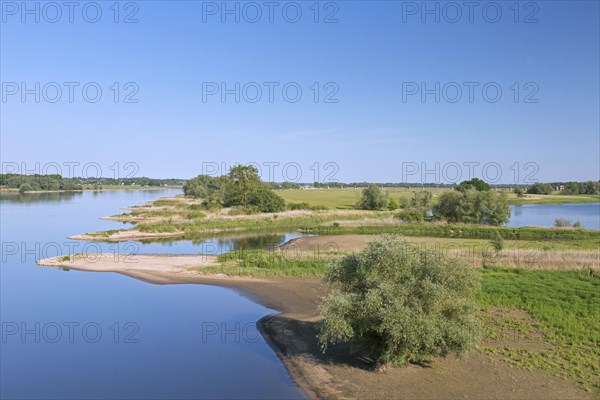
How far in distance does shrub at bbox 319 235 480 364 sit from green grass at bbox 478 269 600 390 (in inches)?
120

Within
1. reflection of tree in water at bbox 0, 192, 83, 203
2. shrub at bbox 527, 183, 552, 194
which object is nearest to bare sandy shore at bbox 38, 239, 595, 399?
reflection of tree in water at bbox 0, 192, 83, 203

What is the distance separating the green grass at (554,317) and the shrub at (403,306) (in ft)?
10.00

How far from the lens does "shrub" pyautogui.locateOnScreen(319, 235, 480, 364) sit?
14469mm

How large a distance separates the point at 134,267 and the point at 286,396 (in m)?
25.8

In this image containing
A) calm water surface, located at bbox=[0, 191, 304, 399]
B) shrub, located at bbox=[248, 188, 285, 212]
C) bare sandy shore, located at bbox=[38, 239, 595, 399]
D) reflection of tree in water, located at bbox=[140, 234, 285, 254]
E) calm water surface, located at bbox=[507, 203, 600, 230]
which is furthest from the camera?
shrub, located at bbox=[248, 188, 285, 212]

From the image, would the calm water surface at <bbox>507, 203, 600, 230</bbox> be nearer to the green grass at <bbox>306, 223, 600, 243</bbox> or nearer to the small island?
the green grass at <bbox>306, 223, 600, 243</bbox>

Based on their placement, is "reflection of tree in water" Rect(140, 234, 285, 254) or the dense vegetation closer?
"reflection of tree in water" Rect(140, 234, 285, 254)

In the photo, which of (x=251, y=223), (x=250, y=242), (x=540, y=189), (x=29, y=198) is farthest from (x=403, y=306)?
(x=540, y=189)

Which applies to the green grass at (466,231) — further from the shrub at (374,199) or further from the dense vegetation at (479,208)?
the shrub at (374,199)

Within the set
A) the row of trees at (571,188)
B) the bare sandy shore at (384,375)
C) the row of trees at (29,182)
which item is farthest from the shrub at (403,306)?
the row of trees at (571,188)

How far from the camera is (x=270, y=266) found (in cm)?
3497

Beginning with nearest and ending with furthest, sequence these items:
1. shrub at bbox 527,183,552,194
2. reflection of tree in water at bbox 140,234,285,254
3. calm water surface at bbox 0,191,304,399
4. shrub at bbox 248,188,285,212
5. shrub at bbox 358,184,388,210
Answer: calm water surface at bbox 0,191,304,399, reflection of tree in water at bbox 140,234,285,254, shrub at bbox 248,188,285,212, shrub at bbox 358,184,388,210, shrub at bbox 527,183,552,194

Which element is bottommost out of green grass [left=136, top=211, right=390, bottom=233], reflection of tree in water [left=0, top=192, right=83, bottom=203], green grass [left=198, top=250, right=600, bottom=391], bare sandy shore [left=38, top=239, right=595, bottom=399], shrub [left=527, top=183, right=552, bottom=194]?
bare sandy shore [left=38, top=239, right=595, bottom=399]

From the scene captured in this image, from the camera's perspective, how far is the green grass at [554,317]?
15508 mm
